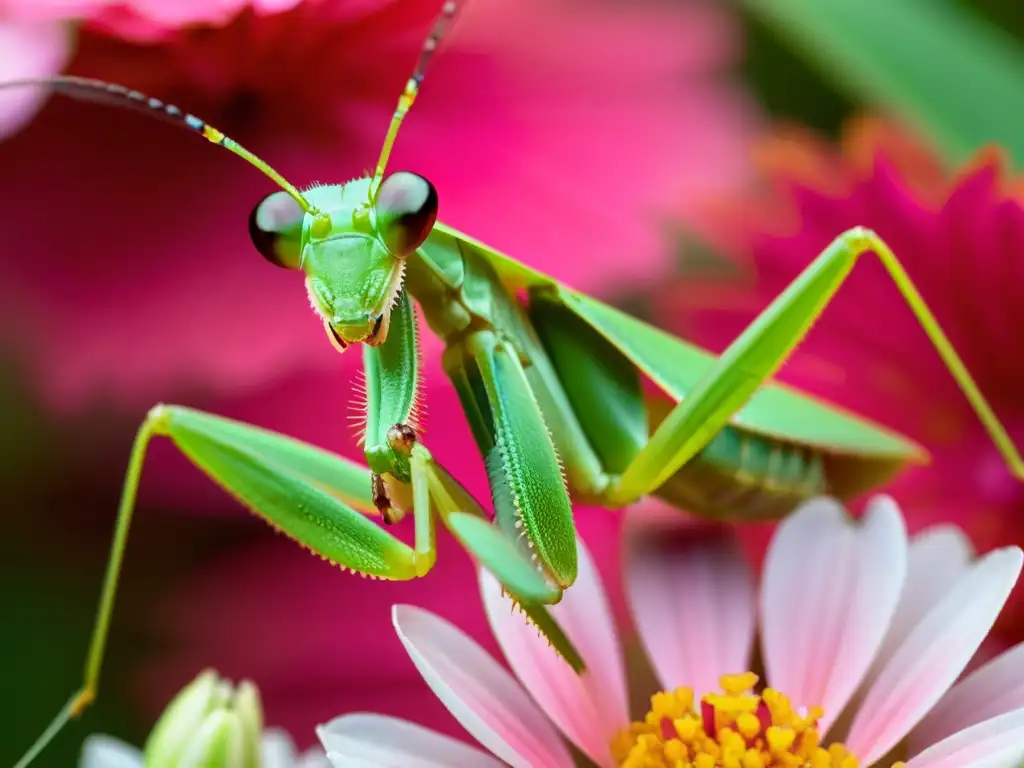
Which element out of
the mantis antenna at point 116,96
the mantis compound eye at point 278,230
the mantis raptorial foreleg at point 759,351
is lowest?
the mantis raptorial foreleg at point 759,351

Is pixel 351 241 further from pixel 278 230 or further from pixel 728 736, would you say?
pixel 728 736

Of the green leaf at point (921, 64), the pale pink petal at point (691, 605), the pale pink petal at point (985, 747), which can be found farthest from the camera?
the green leaf at point (921, 64)

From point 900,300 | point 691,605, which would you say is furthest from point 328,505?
point 900,300

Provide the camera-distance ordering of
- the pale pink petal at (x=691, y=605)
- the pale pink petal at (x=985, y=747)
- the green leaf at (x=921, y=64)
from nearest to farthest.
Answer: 1. the pale pink petal at (x=985, y=747)
2. the pale pink petal at (x=691, y=605)
3. the green leaf at (x=921, y=64)

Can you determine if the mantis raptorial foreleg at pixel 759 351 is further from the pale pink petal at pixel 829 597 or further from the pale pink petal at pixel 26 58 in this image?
the pale pink petal at pixel 26 58

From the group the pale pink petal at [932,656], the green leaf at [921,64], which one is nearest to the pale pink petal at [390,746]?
the pale pink petal at [932,656]

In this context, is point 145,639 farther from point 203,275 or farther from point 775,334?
point 775,334

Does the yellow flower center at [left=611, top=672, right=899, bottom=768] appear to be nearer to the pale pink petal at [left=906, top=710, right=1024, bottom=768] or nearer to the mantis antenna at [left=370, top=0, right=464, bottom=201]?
the pale pink petal at [left=906, top=710, right=1024, bottom=768]
